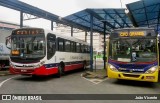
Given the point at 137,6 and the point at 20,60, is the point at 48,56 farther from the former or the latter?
the point at 137,6

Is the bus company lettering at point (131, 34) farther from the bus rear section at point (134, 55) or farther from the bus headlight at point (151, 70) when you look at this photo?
the bus headlight at point (151, 70)

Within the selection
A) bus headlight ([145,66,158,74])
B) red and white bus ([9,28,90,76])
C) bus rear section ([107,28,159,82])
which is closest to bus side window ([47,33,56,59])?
red and white bus ([9,28,90,76])

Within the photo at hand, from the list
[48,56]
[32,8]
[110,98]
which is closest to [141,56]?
[110,98]

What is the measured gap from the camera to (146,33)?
13.0m

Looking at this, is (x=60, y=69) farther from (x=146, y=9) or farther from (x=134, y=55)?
(x=146, y=9)

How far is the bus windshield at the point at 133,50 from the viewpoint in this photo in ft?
41.0

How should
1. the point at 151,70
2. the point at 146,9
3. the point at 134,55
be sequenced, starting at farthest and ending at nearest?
the point at 146,9, the point at 134,55, the point at 151,70

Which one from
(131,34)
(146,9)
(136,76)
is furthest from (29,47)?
(146,9)

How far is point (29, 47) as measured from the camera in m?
13.6

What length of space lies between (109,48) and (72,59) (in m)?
5.85

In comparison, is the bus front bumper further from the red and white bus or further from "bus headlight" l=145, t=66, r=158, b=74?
the red and white bus

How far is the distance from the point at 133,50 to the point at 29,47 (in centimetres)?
575

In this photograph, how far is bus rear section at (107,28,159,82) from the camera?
12.3 m

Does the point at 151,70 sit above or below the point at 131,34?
below
